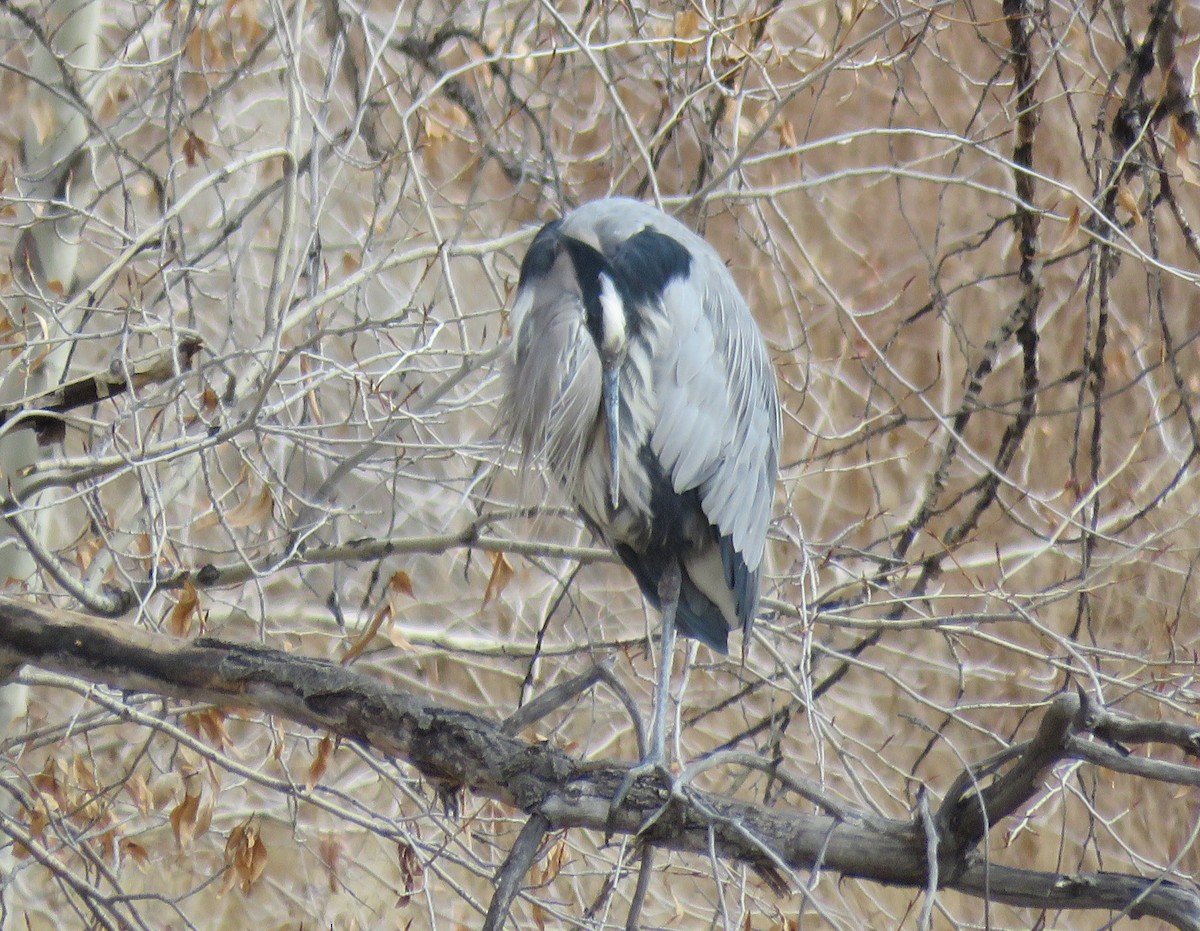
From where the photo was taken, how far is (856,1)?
2.70 metres

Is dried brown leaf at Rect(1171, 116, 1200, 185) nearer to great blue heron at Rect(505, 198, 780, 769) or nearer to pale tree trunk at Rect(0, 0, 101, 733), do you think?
great blue heron at Rect(505, 198, 780, 769)

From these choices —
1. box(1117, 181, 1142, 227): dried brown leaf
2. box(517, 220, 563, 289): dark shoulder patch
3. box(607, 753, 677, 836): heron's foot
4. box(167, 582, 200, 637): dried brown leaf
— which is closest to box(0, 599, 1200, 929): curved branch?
box(607, 753, 677, 836): heron's foot

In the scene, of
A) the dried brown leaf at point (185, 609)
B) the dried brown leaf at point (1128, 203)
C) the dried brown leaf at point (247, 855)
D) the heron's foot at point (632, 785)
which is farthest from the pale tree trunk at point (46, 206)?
the dried brown leaf at point (1128, 203)

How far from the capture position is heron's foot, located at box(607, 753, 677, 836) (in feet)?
5.66

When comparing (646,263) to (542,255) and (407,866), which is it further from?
(407,866)

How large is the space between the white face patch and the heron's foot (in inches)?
29.7

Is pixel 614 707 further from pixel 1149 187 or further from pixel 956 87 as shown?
pixel 956 87

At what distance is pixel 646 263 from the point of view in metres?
2.31

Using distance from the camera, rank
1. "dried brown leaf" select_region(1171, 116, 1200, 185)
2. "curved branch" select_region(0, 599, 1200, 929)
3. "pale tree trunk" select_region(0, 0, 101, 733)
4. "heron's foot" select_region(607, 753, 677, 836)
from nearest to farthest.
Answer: "curved branch" select_region(0, 599, 1200, 929)
"heron's foot" select_region(607, 753, 677, 836)
"dried brown leaf" select_region(1171, 116, 1200, 185)
"pale tree trunk" select_region(0, 0, 101, 733)

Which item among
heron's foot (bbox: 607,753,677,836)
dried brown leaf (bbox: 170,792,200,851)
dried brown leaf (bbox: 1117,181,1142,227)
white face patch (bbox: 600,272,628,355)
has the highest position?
dried brown leaf (bbox: 1117,181,1142,227)

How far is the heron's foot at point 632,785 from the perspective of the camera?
5.66ft

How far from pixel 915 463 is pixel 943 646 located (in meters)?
0.82

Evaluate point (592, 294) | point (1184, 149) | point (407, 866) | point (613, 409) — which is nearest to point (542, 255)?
point (592, 294)

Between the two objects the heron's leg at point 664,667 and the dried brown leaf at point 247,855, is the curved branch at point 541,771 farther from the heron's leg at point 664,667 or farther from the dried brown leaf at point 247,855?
the dried brown leaf at point 247,855
